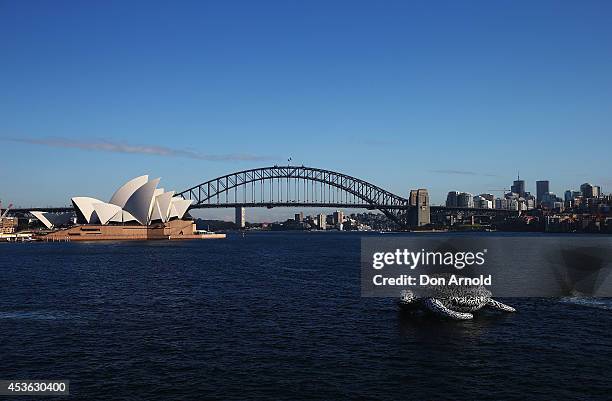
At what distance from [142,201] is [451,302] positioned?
4165 inches

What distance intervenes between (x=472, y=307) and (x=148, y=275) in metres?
29.2

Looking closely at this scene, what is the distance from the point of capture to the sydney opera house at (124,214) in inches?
4897

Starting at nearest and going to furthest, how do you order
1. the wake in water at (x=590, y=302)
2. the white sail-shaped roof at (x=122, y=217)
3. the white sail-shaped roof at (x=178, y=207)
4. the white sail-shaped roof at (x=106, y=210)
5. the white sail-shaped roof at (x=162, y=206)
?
the wake in water at (x=590, y=302), the white sail-shaped roof at (x=106, y=210), the white sail-shaped roof at (x=122, y=217), the white sail-shaped roof at (x=162, y=206), the white sail-shaped roof at (x=178, y=207)

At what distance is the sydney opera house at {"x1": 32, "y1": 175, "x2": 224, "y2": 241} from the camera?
124375 mm

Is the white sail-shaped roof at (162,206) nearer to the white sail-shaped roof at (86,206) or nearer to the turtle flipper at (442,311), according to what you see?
the white sail-shaped roof at (86,206)

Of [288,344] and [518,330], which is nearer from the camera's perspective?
[288,344]

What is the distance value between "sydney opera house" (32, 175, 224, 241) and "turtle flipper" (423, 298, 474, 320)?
334 ft

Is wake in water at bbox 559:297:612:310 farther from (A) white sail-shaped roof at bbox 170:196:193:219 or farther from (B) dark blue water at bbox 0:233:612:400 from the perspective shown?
(A) white sail-shaped roof at bbox 170:196:193:219

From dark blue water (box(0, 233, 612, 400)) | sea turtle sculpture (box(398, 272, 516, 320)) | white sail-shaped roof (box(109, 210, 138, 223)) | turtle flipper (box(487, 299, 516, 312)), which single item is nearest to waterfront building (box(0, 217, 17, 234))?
white sail-shaped roof (box(109, 210, 138, 223))

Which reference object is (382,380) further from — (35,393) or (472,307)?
(472,307)

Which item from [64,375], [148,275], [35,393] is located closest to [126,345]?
[64,375]

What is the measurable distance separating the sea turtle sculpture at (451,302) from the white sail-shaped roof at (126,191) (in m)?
103

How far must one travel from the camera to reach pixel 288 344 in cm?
2159

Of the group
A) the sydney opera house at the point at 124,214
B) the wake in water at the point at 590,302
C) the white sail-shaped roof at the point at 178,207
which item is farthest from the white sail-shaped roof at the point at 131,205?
the wake in water at the point at 590,302
